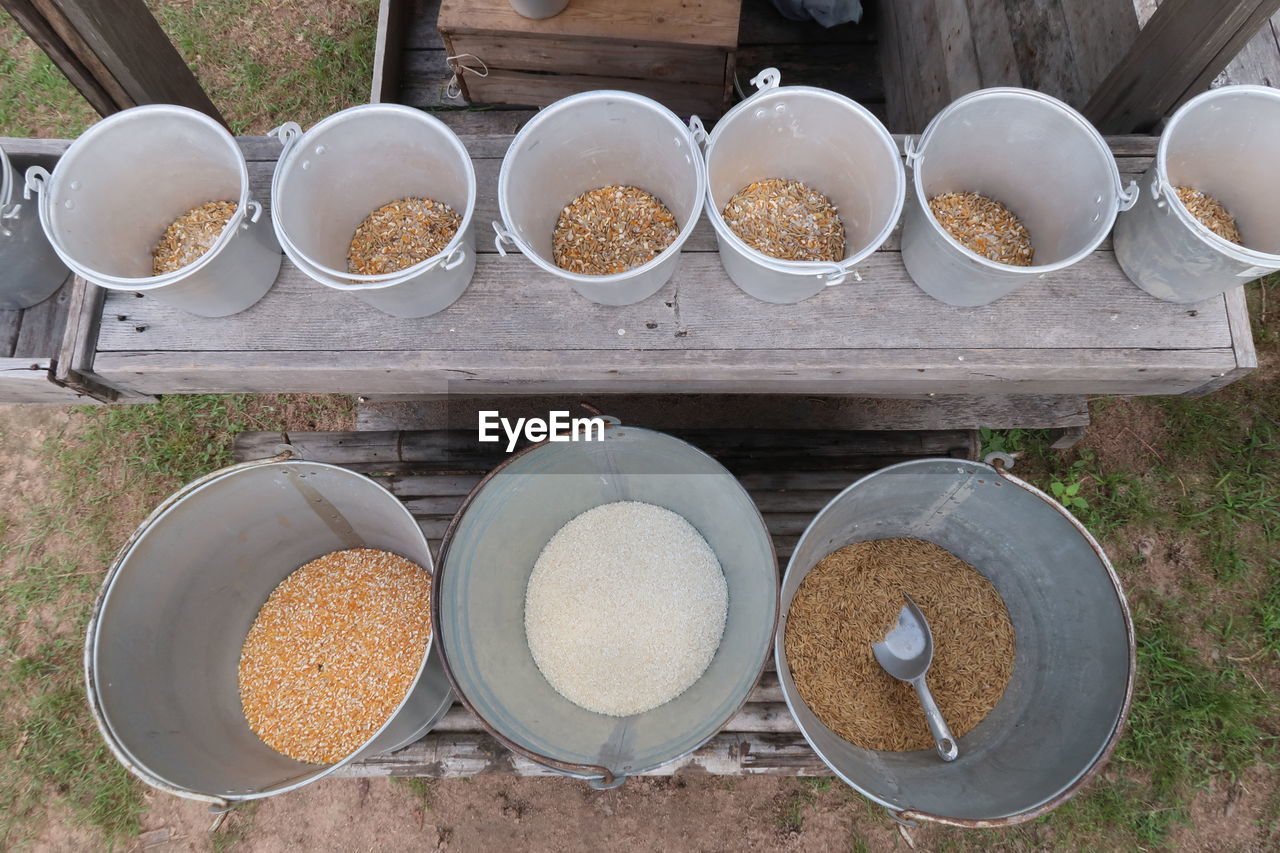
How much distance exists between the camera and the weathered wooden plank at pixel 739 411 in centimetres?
256

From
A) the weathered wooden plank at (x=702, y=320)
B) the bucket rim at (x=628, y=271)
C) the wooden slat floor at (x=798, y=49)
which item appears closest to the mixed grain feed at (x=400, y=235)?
the weathered wooden plank at (x=702, y=320)

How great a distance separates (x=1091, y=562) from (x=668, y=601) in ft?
3.94

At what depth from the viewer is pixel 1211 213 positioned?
6.03 feet

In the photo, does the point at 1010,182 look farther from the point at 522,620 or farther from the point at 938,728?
the point at 522,620

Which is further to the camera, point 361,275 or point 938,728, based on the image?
point 938,728

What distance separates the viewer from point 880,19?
131 inches

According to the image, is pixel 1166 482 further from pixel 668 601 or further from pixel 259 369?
pixel 259 369

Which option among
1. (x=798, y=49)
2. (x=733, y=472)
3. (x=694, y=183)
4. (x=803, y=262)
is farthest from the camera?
(x=798, y=49)

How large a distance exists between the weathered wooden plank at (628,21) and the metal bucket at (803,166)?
1.09m

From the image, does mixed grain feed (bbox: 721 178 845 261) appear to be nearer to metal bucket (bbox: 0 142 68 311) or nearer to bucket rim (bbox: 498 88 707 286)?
bucket rim (bbox: 498 88 707 286)

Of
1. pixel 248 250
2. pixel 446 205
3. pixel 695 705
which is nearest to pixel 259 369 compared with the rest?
pixel 248 250

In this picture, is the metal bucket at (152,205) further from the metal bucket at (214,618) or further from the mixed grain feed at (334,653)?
the mixed grain feed at (334,653)

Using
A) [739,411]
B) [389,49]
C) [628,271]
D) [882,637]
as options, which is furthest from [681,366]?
[389,49]

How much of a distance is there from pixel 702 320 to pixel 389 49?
2.24 metres
